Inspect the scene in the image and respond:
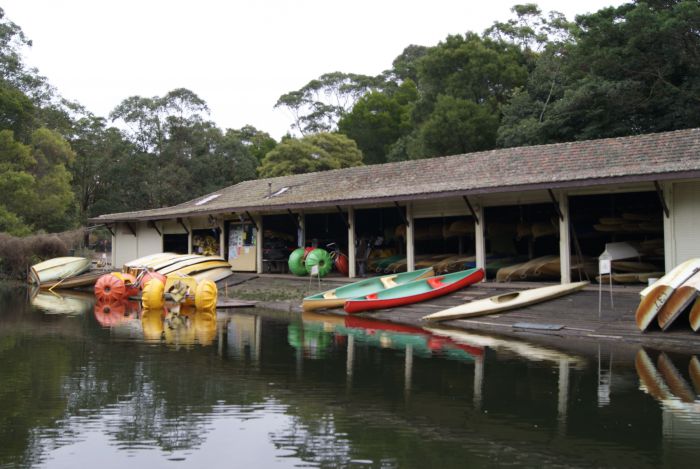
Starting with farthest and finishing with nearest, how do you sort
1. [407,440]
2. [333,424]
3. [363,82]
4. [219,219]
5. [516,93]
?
[363,82]
[516,93]
[219,219]
[333,424]
[407,440]

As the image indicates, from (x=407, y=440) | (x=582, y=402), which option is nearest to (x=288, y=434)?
(x=407, y=440)

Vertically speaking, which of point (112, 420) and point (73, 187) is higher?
point (73, 187)

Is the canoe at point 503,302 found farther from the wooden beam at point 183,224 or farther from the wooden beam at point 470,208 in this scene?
the wooden beam at point 183,224

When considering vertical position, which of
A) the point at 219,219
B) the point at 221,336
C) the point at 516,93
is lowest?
the point at 221,336

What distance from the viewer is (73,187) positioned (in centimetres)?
4488

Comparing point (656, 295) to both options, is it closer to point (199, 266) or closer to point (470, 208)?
point (470, 208)

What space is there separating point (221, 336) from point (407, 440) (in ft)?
23.6

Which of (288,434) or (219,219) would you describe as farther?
(219,219)

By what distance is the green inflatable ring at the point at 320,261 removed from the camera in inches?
810

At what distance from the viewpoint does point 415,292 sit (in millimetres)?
15961

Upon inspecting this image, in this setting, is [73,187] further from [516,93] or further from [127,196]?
[516,93]

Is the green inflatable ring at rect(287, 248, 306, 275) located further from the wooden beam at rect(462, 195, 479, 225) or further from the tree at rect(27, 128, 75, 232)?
the tree at rect(27, 128, 75, 232)

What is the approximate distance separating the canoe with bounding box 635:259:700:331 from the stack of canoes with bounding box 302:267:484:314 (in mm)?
5399

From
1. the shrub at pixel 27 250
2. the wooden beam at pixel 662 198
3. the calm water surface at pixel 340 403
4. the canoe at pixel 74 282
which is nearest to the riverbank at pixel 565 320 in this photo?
the calm water surface at pixel 340 403
